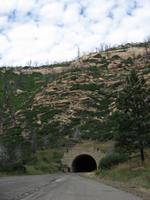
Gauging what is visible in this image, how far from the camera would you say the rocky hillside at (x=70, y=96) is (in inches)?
3497

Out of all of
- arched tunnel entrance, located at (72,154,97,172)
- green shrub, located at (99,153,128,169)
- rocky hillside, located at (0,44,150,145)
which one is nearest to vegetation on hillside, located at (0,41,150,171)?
rocky hillside, located at (0,44,150,145)

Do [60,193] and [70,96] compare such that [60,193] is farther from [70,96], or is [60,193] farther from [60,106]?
[70,96]

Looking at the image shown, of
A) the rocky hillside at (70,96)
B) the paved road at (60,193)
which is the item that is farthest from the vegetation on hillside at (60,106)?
the paved road at (60,193)

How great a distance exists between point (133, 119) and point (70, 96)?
227 ft

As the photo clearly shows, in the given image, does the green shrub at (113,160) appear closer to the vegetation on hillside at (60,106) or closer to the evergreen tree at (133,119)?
the evergreen tree at (133,119)

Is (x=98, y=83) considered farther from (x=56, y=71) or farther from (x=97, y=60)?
(x=56, y=71)

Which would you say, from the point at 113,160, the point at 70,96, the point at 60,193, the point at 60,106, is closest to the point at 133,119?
the point at 113,160

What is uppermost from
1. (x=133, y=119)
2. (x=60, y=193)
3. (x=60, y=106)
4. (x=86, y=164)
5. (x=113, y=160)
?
(x=60, y=106)

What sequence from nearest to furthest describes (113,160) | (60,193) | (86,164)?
1. (60,193)
2. (113,160)
3. (86,164)

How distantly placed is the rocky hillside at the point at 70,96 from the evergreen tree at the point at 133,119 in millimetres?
30780

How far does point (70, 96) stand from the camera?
11238cm

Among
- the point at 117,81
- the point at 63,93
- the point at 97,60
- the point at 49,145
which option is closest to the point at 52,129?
the point at 49,145

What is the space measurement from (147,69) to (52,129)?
51.0 meters

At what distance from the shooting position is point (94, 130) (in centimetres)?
8362
